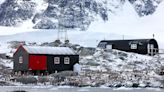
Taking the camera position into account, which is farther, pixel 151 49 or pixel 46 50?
pixel 151 49

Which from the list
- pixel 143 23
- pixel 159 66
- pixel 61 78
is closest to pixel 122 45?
pixel 159 66

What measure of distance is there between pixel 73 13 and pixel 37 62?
368 ft

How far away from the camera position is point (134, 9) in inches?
7156

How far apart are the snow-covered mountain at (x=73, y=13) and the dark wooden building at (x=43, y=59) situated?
9905 centimetres

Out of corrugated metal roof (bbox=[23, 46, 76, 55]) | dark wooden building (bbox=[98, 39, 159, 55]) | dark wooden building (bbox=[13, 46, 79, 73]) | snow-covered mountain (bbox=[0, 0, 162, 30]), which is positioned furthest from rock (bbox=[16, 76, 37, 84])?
snow-covered mountain (bbox=[0, 0, 162, 30])

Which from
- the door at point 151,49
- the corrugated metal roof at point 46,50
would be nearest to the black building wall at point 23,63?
the corrugated metal roof at point 46,50

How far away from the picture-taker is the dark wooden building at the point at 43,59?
226 feet

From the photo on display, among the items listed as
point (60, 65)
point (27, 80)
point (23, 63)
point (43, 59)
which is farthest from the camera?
point (60, 65)

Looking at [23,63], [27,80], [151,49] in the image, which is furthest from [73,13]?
[27,80]

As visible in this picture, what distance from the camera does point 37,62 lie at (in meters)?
68.8

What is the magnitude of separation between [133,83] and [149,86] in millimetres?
1576

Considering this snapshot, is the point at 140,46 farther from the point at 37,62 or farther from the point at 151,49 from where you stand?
the point at 37,62

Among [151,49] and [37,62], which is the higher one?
[151,49]

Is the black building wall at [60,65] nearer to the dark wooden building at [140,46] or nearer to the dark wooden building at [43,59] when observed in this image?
the dark wooden building at [43,59]
